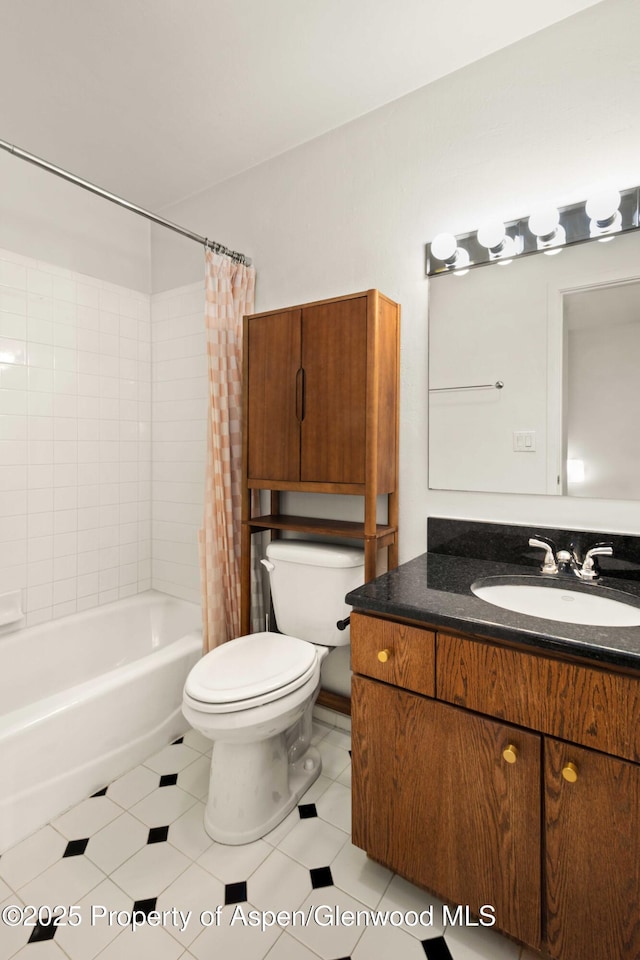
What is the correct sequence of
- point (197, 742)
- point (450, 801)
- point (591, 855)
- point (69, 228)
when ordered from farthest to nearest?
A: point (69, 228), point (197, 742), point (450, 801), point (591, 855)

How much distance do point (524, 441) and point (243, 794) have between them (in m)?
1.45

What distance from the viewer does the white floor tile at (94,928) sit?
111cm

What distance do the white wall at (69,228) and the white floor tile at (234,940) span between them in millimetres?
2566

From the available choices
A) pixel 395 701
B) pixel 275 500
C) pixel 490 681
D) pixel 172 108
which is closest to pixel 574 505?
pixel 490 681

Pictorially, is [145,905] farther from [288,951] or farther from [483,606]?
[483,606]

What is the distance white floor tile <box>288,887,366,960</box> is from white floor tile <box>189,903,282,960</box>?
7cm

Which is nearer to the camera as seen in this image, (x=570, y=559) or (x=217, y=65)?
(x=570, y=559)

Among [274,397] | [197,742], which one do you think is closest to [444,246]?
[274,397]

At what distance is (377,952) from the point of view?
111cm

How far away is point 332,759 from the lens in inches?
71.4

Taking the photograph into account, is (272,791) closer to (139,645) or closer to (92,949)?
(92,949)

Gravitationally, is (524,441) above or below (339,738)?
above

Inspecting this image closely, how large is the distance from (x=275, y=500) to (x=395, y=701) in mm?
1140

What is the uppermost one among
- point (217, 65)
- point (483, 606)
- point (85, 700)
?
point (217, 65)
